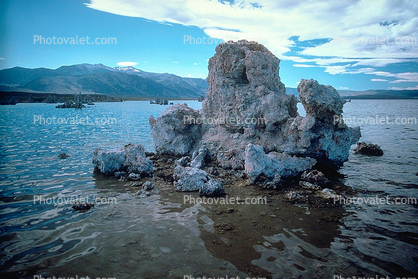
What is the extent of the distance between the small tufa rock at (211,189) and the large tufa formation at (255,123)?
7.02ft

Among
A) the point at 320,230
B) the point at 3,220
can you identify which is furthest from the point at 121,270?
the point at 320,230

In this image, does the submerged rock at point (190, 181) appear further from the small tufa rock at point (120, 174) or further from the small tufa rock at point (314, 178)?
the small tufa rock at point (314, 178)

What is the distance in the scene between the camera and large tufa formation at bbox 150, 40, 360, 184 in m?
12.6

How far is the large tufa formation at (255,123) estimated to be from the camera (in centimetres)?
1258

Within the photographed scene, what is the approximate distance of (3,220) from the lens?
7734 mm

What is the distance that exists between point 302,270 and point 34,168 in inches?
594

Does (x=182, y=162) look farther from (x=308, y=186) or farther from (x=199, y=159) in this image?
(x=308, y=186)

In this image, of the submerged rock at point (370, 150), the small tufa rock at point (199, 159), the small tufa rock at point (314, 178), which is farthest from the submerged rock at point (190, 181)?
the submerged rock at point (370, 150)

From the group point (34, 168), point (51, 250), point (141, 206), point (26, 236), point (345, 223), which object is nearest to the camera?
point (51, 250)

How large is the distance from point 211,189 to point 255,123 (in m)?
6.43

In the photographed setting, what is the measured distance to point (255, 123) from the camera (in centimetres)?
1463

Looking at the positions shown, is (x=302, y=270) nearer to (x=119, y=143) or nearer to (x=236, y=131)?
(x=236, y=131)

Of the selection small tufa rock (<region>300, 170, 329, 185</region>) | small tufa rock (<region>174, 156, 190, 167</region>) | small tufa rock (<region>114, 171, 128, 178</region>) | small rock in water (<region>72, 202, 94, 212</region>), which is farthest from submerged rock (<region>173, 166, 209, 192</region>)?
small tufa rock (<region>300, 170, 329, 185</region>)

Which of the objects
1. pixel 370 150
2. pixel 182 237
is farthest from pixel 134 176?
pixel 370 150
